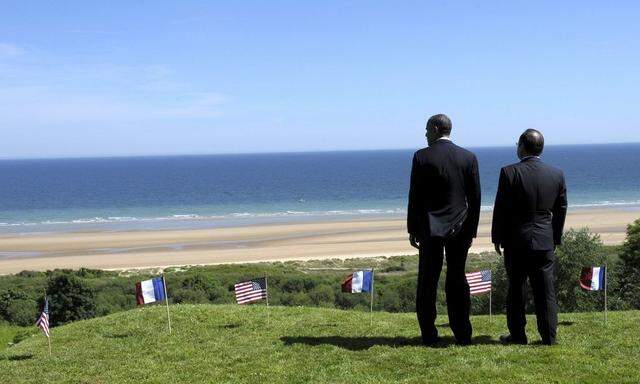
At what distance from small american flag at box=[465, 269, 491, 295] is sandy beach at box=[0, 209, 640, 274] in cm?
3219

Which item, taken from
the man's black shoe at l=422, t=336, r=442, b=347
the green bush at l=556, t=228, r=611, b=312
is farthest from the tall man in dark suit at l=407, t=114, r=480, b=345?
the green bush at l=556, t=228, r=611, b=312

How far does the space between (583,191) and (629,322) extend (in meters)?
93.2

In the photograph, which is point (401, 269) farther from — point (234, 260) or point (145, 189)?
point (145, 189)

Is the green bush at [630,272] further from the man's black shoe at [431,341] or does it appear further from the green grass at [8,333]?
the green grass at [8,333]

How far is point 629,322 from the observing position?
839 centimetres

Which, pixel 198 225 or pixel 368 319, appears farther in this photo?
pixel 198 225

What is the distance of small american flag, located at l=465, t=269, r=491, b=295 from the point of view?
9195 millimetres

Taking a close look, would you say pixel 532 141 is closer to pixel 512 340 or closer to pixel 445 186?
pixel 445 186

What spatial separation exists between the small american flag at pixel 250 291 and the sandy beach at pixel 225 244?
30.5 metres

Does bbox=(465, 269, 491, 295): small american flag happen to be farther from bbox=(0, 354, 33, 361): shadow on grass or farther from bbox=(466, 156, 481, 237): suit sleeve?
bbox=(0, 354, 33, 361): shadow on grass

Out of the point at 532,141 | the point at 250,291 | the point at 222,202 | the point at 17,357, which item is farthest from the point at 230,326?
the point at 222,202

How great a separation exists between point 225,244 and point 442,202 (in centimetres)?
4288

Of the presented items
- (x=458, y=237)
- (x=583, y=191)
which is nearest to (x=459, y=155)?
(x=458, y=237)

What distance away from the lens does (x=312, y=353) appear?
7355 millimetres
